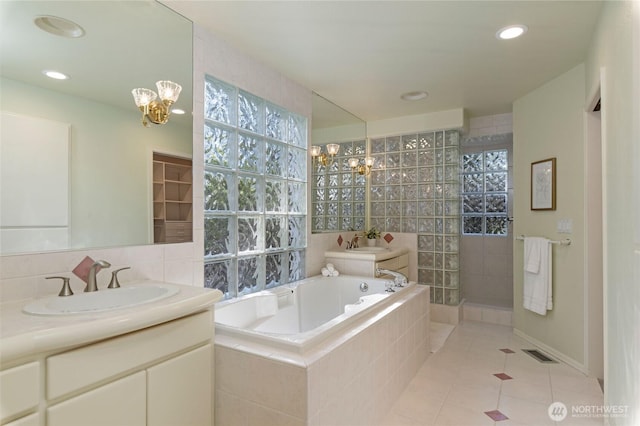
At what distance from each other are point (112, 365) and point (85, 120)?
45.0 inches

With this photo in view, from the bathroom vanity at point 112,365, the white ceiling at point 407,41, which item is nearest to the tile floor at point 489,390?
the bathroom vanity at point 112,365

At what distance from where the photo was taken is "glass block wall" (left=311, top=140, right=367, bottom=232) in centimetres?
347

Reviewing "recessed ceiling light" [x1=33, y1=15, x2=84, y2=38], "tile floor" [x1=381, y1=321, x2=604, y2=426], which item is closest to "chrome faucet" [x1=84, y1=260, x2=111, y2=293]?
"recessed ceiling light" [x1=33, y1=15, x2=84, y2=38]

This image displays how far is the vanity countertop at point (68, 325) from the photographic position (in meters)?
0.95

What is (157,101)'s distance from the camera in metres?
1.89

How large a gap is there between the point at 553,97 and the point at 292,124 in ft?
7.58

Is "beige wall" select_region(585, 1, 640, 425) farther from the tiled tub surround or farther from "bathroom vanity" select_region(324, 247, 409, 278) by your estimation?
"bathroom vanity" select_region(324, 247, 409, 278)

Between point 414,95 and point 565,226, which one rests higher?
point 414,95

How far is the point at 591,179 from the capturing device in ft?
8.32

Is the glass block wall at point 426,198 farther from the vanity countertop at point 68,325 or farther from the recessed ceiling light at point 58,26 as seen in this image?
the recessed ceiling light at point 58,26

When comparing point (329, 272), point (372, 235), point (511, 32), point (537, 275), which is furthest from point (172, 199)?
point (537, 275)

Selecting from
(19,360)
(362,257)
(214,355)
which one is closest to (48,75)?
(19,360)

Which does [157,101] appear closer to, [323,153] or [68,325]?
[68,325]

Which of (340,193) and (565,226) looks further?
(340,193)
